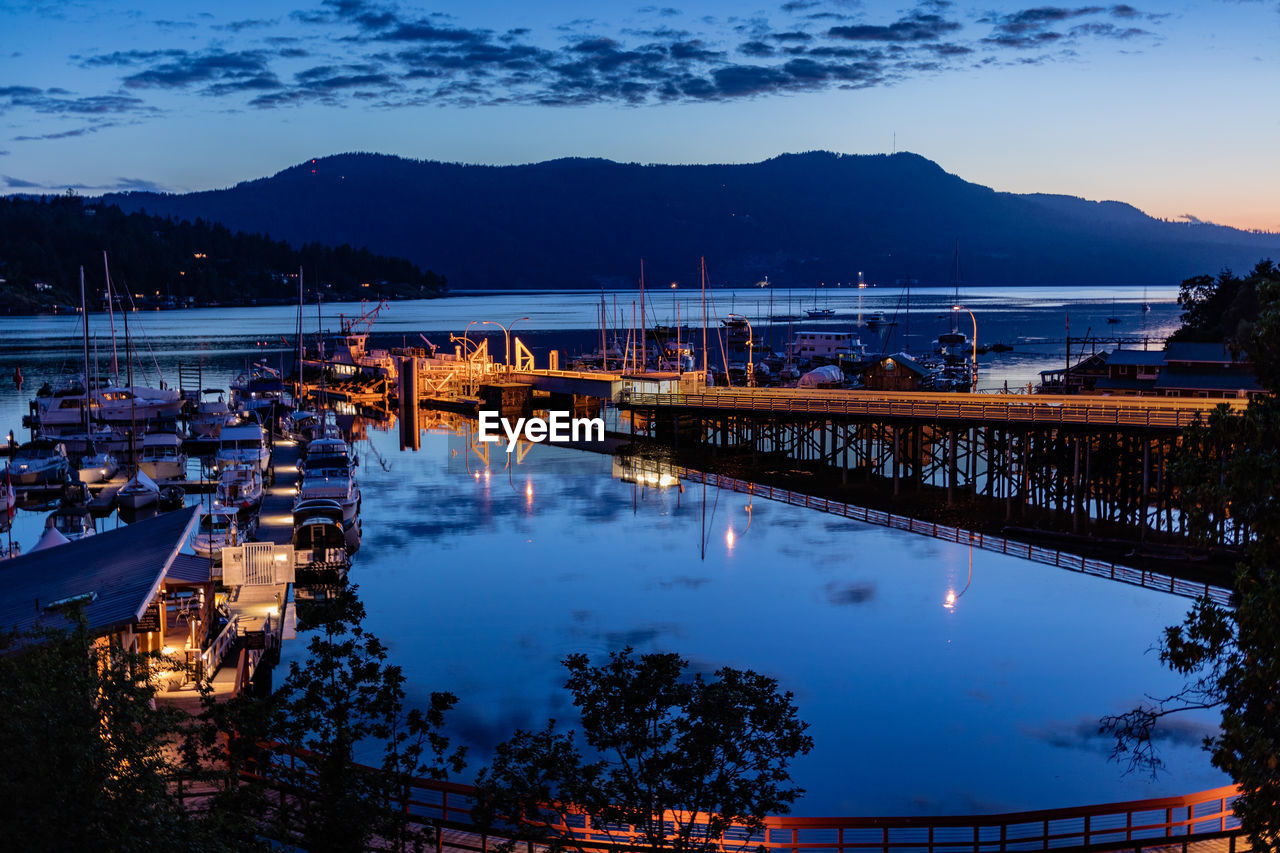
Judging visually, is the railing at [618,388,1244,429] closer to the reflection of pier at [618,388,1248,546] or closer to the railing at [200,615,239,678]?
the reflection of pier at [618,388,1248,546]

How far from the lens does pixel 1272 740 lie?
13.9m

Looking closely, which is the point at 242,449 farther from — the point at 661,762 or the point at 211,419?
the point at 661,762

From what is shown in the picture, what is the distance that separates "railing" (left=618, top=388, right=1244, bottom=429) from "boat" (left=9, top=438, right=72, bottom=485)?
3324cm

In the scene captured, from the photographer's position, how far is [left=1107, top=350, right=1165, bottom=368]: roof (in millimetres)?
65562

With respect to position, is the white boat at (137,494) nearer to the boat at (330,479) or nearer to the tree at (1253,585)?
the boat at (330,479)

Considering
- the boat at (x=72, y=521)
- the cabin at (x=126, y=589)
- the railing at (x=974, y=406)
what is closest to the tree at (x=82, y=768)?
the cabin at (x=126, y=589)

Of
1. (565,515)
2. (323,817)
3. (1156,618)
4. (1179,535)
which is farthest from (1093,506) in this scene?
(323,817)

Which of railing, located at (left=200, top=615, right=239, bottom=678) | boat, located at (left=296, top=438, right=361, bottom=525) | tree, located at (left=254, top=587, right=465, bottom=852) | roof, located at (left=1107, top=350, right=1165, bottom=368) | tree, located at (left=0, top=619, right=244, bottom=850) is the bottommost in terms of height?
railing, located at (left=200, top=615, right=239, bottom=678)

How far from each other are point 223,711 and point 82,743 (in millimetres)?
3506

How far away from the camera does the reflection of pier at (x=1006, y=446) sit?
47.8 meters

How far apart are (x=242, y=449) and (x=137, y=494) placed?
848cm

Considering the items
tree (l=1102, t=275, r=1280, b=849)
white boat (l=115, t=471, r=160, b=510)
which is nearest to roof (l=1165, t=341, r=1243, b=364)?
tree (l=1102, t=275, r=1280, b=849)

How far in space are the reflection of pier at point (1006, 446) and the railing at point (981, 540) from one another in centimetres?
366

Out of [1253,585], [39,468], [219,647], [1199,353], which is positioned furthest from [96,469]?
[1199,353]
